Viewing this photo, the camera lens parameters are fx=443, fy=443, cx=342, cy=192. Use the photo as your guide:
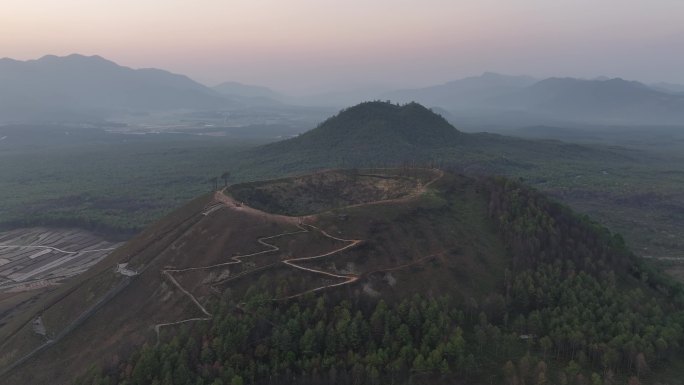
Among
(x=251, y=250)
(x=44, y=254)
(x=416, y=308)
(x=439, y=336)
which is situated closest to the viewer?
(x=439, y=336)

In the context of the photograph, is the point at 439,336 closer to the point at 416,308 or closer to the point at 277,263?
the point at 416,308

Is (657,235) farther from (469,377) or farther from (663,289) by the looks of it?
(469,377)

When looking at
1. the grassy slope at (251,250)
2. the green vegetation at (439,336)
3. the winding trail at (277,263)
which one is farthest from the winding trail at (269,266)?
the green vegetation at (439,336)

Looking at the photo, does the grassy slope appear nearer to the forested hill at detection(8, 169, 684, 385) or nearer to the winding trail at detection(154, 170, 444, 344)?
the forested hill at detection(8, 169, 684, 385)

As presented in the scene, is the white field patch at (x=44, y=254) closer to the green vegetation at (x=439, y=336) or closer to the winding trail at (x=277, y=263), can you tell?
the winding trail at (x=277, y=263)

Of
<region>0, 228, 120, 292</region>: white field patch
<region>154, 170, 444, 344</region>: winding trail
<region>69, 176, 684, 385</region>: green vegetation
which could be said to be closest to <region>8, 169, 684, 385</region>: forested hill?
<region>69, 176, 684, 385</region>: green vegetation

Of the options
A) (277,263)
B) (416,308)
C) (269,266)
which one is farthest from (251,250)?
(416,308)

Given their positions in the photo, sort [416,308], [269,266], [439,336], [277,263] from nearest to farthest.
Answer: [439,336] → [416,308] → [269,266] → [277,263]

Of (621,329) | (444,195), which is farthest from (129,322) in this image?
(621,329)

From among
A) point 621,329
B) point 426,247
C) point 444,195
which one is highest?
point 444,195
